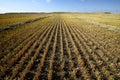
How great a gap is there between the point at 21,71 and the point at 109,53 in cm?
674

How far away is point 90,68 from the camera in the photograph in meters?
8.26

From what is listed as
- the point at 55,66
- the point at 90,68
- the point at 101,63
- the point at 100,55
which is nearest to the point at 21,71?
the point at 55,66

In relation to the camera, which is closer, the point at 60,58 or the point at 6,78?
the point at 6,78

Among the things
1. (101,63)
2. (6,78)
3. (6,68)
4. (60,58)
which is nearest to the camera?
(6,78)

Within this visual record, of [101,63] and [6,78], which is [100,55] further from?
[6,78]

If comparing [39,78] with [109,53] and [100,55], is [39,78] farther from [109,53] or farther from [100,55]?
[109,53]

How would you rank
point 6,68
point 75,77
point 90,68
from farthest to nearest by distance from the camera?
point 90,68
point 6,68
point 75,77

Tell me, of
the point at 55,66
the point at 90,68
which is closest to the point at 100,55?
the point at 90,68

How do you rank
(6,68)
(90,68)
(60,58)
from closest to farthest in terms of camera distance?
(6,68) < (90,68) < (60,58)

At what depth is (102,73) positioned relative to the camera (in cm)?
772

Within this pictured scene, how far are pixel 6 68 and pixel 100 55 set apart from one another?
6367 mm

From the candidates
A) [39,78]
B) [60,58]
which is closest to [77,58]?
[60,58]

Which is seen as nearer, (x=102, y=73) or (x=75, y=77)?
(x=75, y=77)

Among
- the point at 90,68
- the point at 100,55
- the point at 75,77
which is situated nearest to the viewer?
the point at 75,77
